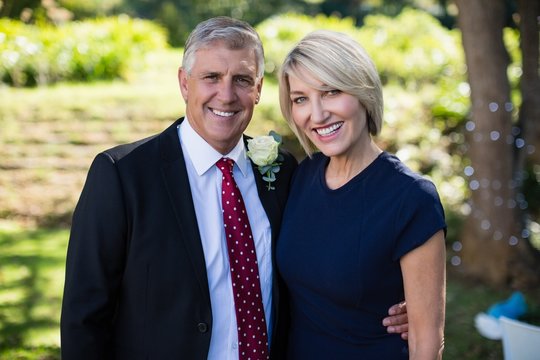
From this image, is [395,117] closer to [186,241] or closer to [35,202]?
[35,202]

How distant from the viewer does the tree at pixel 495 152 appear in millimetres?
6113

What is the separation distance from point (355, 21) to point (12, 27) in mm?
18760

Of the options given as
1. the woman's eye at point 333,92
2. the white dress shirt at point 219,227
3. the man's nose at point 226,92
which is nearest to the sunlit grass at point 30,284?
the white dress shirt at point 219,227

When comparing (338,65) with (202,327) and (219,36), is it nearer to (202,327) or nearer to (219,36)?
(219,36)

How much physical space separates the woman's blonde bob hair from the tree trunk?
12.6ft

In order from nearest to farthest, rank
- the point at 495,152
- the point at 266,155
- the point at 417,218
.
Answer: the point at 417,218 < the point at 266,155 < the point at 495,152

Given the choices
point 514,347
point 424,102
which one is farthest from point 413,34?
point 514,347

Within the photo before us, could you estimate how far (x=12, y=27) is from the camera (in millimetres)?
12242

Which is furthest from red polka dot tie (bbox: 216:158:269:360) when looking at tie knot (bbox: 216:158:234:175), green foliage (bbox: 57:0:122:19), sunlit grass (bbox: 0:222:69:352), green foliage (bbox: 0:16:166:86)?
green foliage (bbox: 57:0:122:19)

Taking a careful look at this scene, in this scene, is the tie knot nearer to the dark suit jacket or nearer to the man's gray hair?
the dark suit jacket

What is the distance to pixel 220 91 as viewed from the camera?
8.80ft

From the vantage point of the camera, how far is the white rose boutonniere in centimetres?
291

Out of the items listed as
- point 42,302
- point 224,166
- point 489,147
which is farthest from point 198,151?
point 489,147

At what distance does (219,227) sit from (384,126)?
22.8ft
